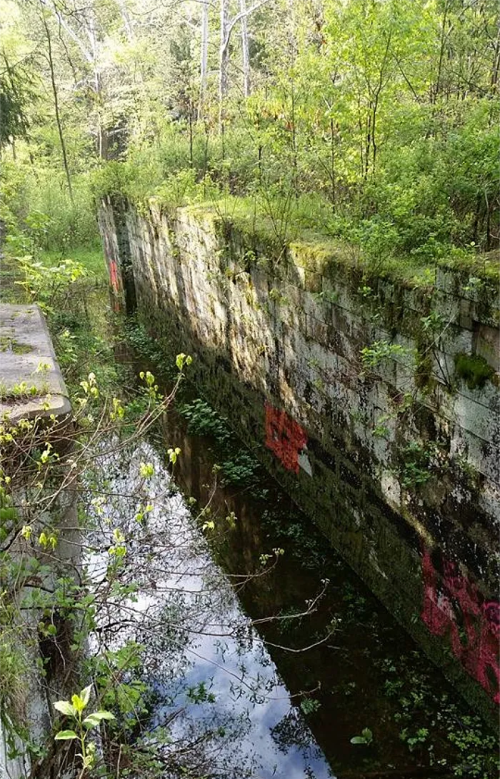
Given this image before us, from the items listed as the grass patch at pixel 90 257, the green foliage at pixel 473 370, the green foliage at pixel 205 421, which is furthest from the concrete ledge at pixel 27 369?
the grass patch at pixel 90 257

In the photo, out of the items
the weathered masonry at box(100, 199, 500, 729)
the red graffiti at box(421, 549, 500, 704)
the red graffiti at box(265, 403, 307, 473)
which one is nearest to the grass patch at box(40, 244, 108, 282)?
the weathered masonry at box(100, 199, 500, 729)

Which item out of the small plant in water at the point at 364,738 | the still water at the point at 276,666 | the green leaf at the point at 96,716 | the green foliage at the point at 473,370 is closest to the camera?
the green leaf at the point at 96,716

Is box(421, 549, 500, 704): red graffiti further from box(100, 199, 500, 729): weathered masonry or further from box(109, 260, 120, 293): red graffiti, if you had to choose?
box(109, 260, 120, 293): red graffiti

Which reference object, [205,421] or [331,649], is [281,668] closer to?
[331,649]

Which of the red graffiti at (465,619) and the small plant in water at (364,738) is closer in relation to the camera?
the red graffiti at (465,619)

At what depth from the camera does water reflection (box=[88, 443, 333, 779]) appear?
390cm

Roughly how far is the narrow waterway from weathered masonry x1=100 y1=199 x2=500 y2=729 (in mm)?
233

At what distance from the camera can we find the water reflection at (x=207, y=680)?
12.8 feet

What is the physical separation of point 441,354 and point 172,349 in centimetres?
747

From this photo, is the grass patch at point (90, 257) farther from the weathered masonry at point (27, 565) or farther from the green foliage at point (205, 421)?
the weathered masonry at point (27, 565)

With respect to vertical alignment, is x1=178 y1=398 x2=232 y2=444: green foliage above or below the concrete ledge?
below

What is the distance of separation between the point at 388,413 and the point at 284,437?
2.10 metres

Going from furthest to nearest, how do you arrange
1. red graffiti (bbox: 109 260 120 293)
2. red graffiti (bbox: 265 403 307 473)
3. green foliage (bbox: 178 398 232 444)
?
red graffiti (bbox: 109 260 120 293)
green foliage (bbox: 178 398 232 444)
red graffiti (bbox: 265 403 307 473)

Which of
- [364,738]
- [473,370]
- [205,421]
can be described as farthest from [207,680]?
[205,421]
